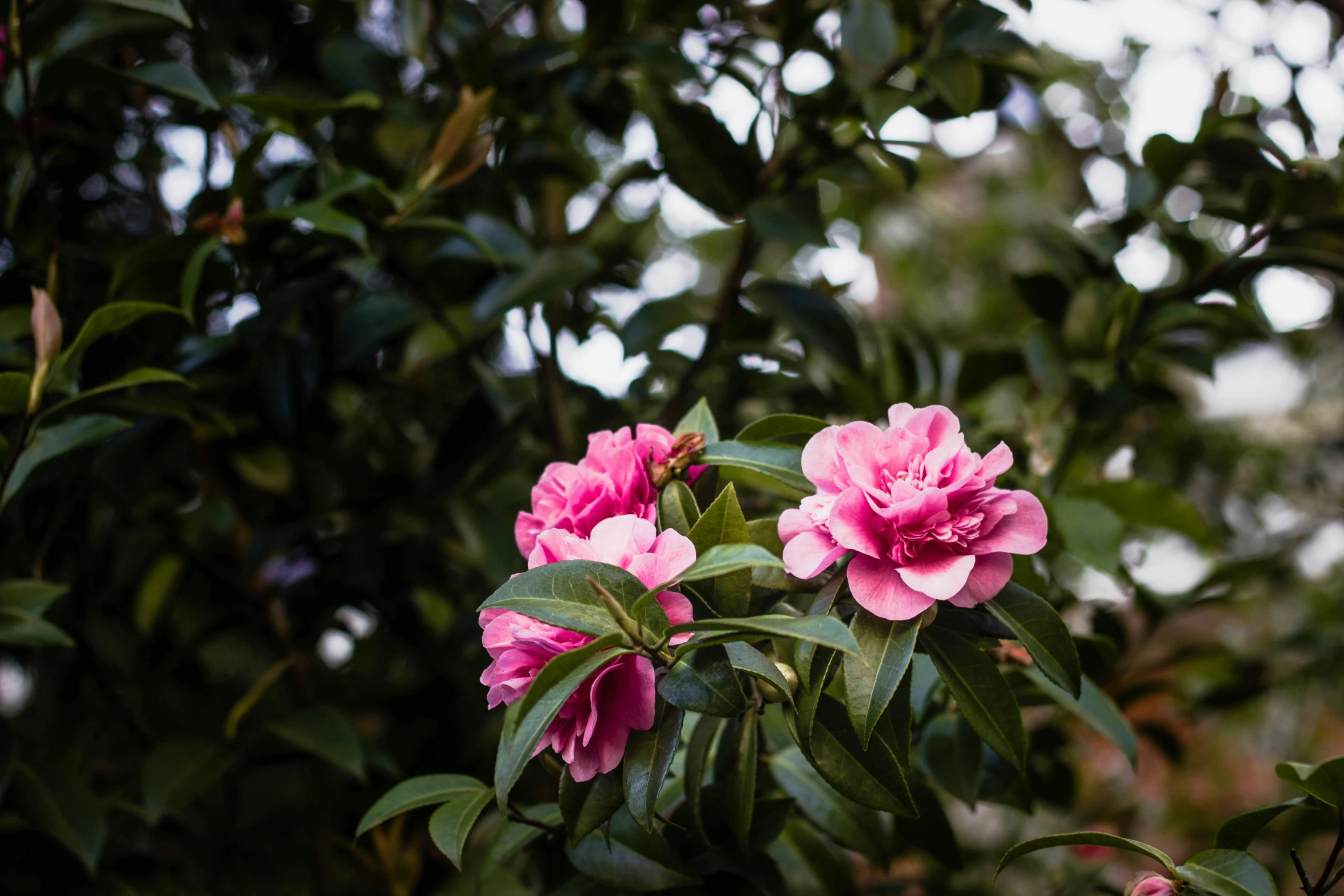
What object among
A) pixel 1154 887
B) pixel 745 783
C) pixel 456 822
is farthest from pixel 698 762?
pixel 1154 887

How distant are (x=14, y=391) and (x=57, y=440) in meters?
0.05

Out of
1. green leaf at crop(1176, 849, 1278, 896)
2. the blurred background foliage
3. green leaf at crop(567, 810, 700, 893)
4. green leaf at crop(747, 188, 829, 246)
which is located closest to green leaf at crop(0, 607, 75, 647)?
the blurred background foliage

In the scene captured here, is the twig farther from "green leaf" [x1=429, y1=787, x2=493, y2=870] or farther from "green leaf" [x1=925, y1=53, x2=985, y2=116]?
"green leaf" [x1=429, y1=787, x2=493, y2=870]

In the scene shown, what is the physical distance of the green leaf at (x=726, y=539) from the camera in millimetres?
444

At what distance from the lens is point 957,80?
74 centimetres

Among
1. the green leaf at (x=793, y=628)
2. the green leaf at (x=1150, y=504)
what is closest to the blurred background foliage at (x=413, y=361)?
the green leaf at (x=1150, y=504)

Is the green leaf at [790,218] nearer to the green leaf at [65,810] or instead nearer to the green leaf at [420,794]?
the green leaf at [420,794]

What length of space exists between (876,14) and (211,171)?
642 mm

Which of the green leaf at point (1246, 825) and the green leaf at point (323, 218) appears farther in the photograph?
the green leaf at point (323, 218)

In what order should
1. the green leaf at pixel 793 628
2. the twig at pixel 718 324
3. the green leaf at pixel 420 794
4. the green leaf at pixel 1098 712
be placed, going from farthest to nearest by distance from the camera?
the twig at pixel 718 324 < the green leaf at pixel 1098 712 < the green leaf at pixel 420 794 < the green leaf at pixel 793 628

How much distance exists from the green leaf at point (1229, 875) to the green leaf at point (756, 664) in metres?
0.22

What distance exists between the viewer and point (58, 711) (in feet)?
3.10

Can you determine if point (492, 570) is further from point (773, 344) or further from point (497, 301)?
point (773, 344)

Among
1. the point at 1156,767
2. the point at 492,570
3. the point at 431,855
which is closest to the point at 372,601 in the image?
the point at 492,570
